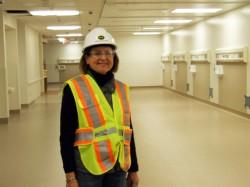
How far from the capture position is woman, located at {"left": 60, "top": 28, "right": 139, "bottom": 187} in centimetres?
188

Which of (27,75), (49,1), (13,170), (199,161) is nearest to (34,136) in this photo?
(13,170)

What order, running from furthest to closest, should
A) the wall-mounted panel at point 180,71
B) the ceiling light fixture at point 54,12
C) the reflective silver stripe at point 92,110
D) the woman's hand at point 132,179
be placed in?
the wall-mounted panel at point 180,71, the ceiling light fixture at point 54,12, the woman's hand at point 132,179, the reflective silver stripe at point 92,110

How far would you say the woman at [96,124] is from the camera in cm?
188

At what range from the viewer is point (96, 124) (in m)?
1.88

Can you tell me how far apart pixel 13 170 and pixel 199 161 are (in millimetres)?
2557

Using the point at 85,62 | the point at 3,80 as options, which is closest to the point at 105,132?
the point at 85,62

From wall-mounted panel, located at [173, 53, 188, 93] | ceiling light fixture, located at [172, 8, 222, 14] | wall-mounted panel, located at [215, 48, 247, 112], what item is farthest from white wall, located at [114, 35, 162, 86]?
ceiling light fixture, located at [172, 8, 222, 14]

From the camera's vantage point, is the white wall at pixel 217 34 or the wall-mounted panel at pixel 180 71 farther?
the wall-mounted panel at pixel 180 71

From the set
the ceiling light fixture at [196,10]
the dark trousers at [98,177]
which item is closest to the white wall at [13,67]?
the ceiling light fixture at [196,10]

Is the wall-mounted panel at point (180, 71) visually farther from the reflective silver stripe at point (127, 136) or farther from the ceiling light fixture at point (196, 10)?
the reflective silver stripe at point (127, 136)

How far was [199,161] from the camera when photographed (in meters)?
4.98

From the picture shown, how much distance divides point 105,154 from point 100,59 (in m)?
0.51

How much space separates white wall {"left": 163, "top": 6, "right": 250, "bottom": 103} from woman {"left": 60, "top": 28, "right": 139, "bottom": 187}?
23.5 feet

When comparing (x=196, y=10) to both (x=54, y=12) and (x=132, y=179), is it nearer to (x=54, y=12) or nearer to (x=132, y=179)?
(x=54, y=12)
